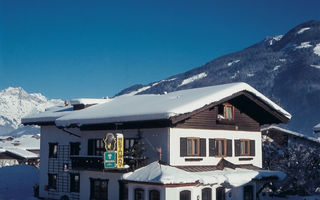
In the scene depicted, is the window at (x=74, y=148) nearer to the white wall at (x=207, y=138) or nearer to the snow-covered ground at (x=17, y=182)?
the snow-covered ground at (x=17, y=182)

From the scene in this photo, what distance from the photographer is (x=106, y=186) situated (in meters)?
29.6

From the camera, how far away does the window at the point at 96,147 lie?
30.6 meters

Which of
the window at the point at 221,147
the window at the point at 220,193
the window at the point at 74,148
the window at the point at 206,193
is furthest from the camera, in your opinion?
the window at the point at 74,148

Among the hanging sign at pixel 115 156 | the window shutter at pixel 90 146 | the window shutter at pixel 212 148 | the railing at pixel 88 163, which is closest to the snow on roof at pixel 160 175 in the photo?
the hanging sign at pixel 115 156

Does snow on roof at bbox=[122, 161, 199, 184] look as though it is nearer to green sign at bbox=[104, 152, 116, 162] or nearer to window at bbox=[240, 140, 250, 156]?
green sign at bbox=[104, 152, 116, 162]

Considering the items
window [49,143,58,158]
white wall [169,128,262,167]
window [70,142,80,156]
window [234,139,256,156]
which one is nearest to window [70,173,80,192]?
window [70,142,80,156]

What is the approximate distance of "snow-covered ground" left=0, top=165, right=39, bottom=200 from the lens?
36.3m

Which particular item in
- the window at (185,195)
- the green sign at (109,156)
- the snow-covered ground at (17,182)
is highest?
the green sign at (109,156)

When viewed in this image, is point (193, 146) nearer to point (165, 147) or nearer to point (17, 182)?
point (165, 147)

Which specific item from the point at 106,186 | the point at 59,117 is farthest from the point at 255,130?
the point at 59,117

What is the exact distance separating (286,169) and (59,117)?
17.9 metres

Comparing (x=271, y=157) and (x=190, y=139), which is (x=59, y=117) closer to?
(x=190, y=139)

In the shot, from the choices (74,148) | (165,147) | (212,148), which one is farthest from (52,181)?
(212,148)

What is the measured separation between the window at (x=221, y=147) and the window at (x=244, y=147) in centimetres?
202
